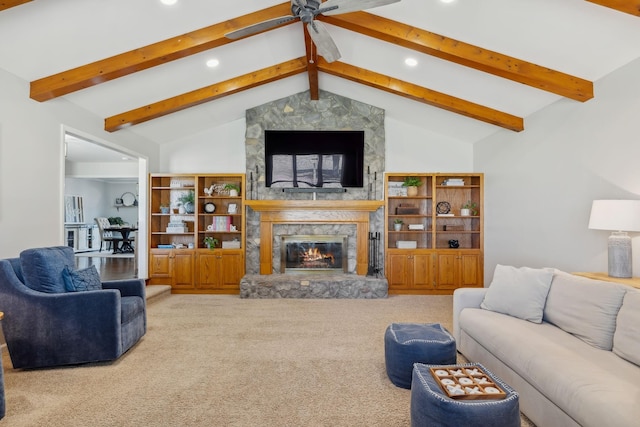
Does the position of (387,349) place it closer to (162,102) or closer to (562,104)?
(562,104)

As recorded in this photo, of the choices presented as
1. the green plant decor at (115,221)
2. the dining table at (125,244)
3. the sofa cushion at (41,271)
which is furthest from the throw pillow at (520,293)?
the green plant decor at (115,221)

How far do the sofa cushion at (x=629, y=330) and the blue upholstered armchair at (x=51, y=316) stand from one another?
3532 millimetres

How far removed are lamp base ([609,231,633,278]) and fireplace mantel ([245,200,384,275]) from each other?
330 cm

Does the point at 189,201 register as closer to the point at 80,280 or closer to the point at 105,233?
the point at 80,280

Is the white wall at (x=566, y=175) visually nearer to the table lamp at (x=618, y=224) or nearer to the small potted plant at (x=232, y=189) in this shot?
the table lamp at (x=618, y=224)

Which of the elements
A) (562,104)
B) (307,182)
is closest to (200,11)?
(307,182)

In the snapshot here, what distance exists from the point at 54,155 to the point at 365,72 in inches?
157

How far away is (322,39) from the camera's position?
3.39 m

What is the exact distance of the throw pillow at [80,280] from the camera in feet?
10.2

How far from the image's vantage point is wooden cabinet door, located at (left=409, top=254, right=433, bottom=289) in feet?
19.8

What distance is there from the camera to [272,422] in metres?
2.18

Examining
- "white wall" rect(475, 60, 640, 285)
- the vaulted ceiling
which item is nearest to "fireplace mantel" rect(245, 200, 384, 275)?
the vaulted ceiling

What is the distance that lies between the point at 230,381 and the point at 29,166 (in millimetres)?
2977

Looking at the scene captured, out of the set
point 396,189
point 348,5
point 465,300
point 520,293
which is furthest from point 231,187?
point 520,293
